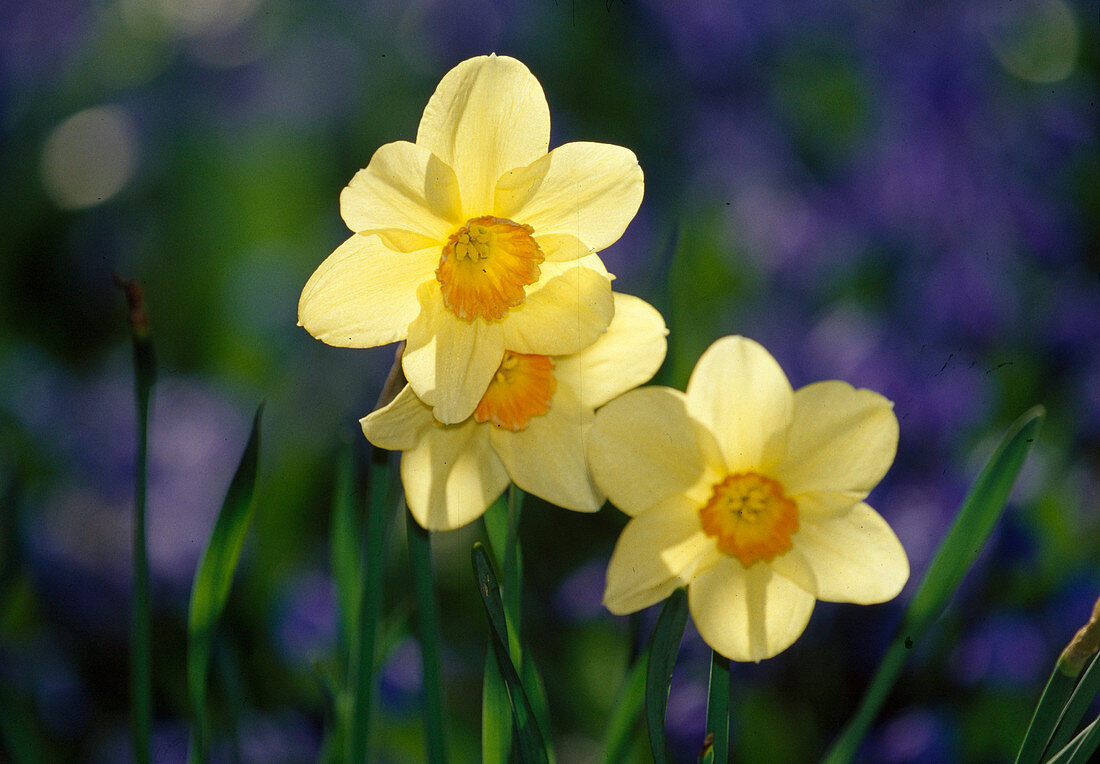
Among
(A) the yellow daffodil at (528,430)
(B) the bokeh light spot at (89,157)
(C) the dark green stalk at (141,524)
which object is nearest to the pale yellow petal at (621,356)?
(A) the yellow daffodil at (528,430)

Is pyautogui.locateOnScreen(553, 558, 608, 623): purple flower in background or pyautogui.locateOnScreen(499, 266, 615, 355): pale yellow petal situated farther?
pyautogui.locateOnScreen(553, 558, 608, 623): purple flower in background

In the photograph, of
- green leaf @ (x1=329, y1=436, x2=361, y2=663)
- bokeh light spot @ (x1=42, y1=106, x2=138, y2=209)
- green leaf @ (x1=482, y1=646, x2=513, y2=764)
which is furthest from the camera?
bokeh light spot @ (x1=42, y1=106, x2=138, y2=209)

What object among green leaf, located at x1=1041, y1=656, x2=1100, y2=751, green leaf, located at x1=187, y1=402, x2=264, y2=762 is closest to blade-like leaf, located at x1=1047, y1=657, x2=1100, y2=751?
green leaf, located at x1=1041, y1=656, x2=1100, y2=751

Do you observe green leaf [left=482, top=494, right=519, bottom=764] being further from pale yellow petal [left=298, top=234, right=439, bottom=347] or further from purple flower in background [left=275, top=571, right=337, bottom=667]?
purple flower in background [left=275, top=571, right=337, bottom=667]

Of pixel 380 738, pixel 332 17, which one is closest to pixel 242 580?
pixel 380 738

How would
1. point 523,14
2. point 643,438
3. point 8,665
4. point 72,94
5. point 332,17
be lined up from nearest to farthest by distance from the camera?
1. point 643,438
2. point 8,665
3. point 523,14
4. point 72,94
5. point 332,17

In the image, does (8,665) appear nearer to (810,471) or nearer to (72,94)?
(810,471)
